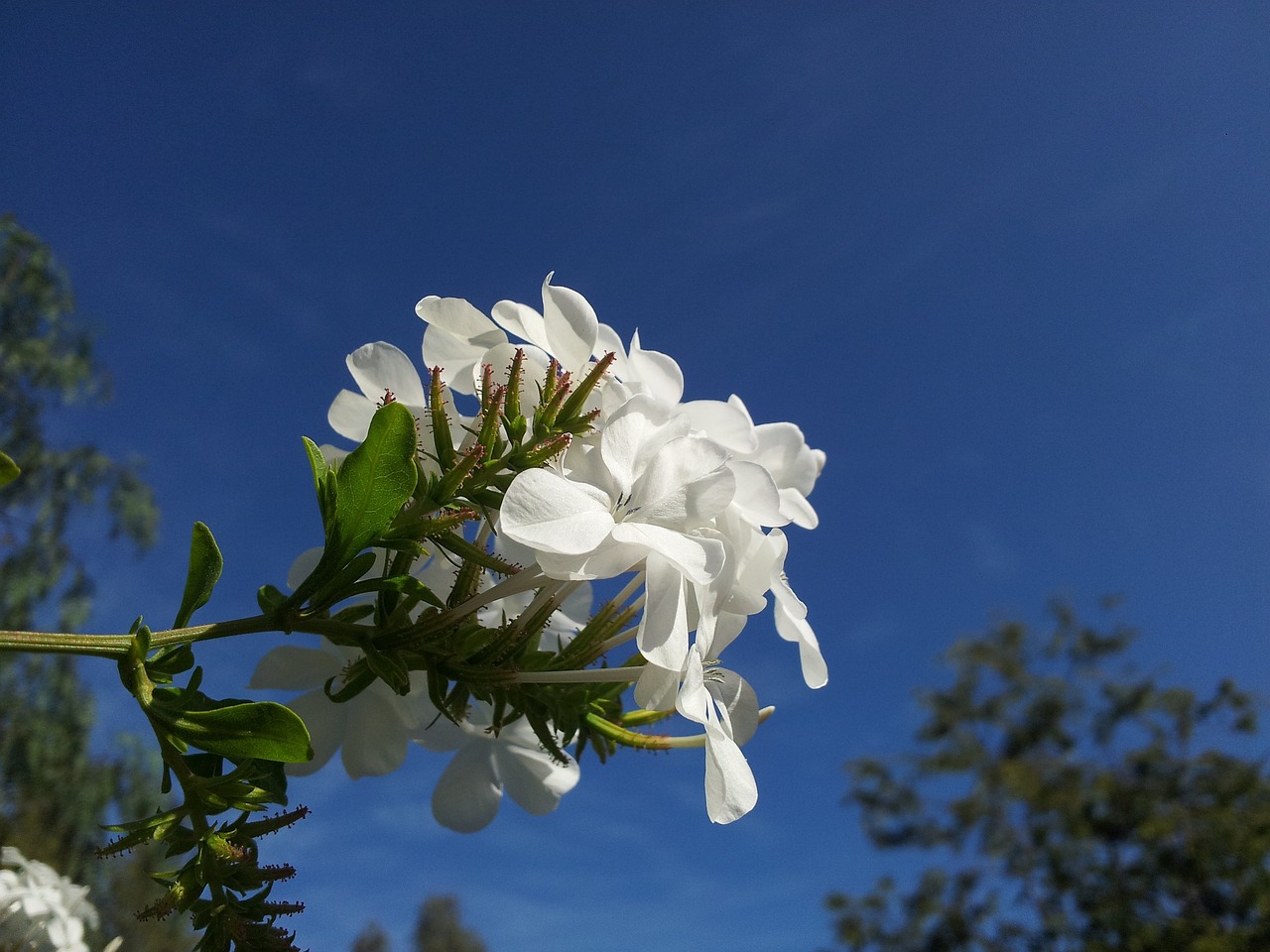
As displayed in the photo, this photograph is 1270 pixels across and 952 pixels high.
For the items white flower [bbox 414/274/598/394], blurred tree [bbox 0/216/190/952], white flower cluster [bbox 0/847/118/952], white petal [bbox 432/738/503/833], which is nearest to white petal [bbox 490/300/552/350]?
white flower [bbox 414/274/598/394]

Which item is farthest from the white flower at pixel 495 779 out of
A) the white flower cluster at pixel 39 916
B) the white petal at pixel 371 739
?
the white flower cluster at pixel 39 916

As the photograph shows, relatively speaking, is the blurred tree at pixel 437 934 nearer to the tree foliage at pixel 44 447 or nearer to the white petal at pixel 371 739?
the tree foliage at pixel 44 447

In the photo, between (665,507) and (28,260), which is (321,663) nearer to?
(665,507)

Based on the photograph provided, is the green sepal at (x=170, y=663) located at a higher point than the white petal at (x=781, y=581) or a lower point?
lower

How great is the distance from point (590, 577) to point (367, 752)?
1.46 ft

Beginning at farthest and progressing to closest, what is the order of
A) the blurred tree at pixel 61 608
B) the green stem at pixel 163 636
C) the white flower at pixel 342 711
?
1. the blurred tree at pixel 61 608
2. the white flower at pixel 342 711
3. the green stem at pixel 163 636

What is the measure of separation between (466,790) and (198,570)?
1.70 ft

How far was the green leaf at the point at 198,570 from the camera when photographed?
2.71ft

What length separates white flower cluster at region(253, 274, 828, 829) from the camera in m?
0.78

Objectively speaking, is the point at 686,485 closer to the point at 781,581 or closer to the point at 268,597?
the point at 781,581

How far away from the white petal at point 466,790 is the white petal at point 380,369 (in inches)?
19.0

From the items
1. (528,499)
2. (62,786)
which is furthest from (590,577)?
(62,786)

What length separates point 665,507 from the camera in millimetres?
831

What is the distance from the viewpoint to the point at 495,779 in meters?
1.20
